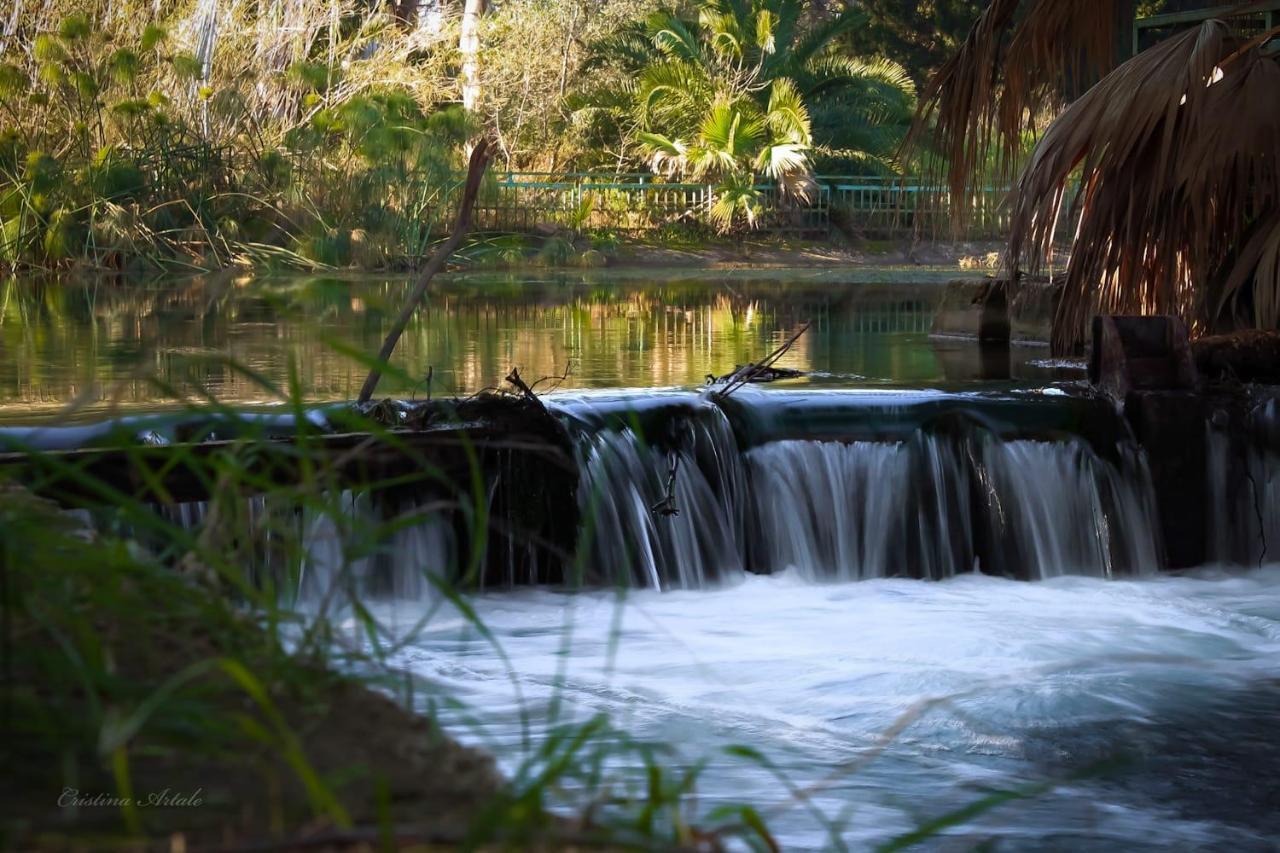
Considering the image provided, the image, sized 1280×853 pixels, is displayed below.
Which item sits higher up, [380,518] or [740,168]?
[740,168]

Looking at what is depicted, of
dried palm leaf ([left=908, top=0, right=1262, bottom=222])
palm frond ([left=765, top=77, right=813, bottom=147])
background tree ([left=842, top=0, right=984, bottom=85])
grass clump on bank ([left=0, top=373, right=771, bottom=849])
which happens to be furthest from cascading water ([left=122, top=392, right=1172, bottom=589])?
background tree ([left=842, top=0, right=984, bottom=85])

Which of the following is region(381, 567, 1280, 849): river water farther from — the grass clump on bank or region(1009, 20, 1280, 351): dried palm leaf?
region(1009, 20, 1280, 351): dried palm leaf

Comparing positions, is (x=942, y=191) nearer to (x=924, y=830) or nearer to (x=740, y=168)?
(x=924, y=830)

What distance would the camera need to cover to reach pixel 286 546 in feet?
6.01

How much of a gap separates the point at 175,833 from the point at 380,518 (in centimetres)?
462

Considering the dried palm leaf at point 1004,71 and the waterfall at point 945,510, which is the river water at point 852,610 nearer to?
the waterfall at point 945,510

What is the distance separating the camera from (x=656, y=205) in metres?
30.5

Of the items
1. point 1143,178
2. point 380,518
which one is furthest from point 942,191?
point 380,518

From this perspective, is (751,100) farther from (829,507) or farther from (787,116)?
(829,507)

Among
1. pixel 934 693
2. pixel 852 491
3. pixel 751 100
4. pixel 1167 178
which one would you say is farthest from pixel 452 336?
pixel 751 100

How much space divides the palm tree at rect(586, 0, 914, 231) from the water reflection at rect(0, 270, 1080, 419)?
36.9ft

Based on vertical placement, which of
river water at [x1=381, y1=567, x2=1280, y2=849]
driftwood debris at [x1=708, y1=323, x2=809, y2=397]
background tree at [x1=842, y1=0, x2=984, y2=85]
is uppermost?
background tree at [x1=842, y1=0, x2=984, y2=85]

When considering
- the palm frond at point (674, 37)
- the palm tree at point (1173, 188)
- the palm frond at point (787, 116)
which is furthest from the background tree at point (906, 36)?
the palm tree at point (1173, 188)

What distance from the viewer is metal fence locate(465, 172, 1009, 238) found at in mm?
27938
